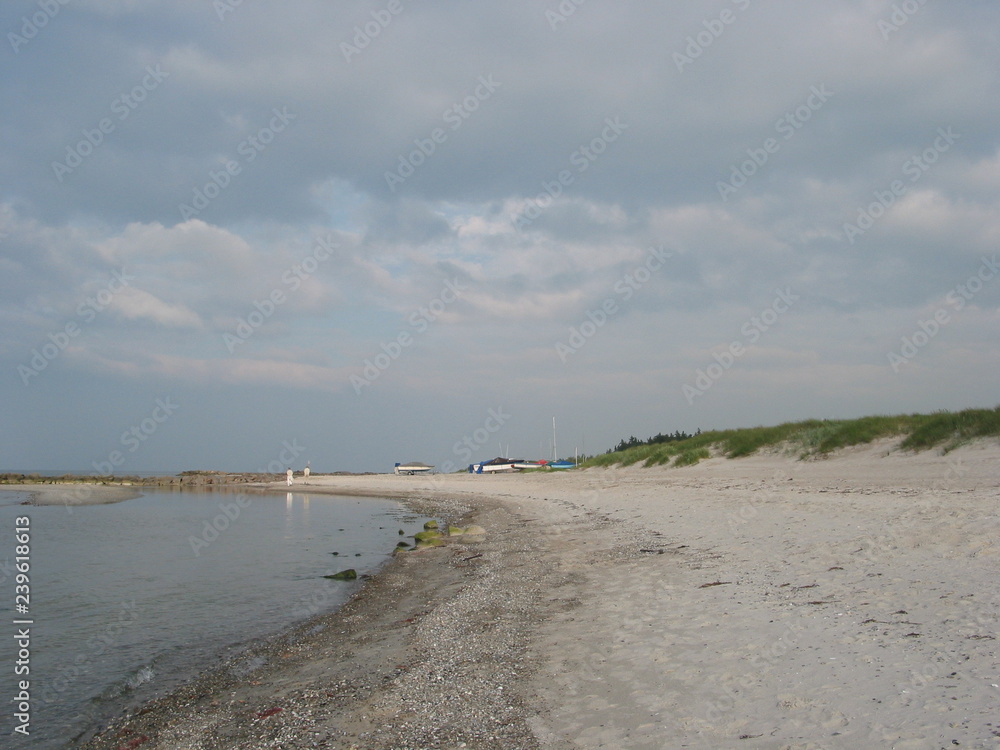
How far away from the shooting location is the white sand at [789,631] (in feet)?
15.8

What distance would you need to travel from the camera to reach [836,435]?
2539 centimetres

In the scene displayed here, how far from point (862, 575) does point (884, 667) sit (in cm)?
341

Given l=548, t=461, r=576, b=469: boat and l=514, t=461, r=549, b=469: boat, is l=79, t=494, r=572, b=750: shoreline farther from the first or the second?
l=514, t=461, r=549, b=469: boat

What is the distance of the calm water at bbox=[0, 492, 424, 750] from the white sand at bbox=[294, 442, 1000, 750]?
5620mm

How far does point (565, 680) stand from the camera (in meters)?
6.57

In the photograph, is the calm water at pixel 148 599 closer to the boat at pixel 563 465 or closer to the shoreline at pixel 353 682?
the shoreline at pixel 353 682

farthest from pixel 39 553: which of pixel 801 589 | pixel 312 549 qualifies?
pixel 801 589

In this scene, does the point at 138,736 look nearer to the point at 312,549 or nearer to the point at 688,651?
the point at 688,651

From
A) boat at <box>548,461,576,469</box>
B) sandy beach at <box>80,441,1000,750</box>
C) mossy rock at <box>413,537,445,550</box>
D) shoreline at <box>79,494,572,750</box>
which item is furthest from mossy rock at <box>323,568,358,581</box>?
boat at <box>548,461,576,469</box>

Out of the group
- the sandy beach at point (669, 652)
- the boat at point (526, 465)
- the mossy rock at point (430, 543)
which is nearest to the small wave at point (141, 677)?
the sandy beach at point (669, 652)

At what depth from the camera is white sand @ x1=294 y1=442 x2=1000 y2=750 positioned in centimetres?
482

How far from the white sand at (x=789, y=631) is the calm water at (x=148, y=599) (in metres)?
5.62

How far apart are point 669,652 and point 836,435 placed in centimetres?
2212

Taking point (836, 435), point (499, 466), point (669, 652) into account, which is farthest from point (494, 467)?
point (669, 652)
